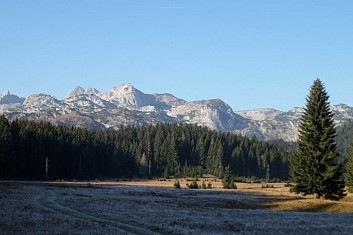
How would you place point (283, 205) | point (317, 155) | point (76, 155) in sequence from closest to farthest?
point (283, 205) < point (317, 155) < point (76, 155)

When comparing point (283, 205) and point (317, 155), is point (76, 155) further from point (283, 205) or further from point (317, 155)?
point (283, 205)

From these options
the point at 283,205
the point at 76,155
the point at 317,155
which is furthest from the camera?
the point at 76,155

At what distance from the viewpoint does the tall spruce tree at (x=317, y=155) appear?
5925 centimetres

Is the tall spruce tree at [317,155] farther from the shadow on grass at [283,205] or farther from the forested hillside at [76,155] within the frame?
the forested hillside at [76,155]

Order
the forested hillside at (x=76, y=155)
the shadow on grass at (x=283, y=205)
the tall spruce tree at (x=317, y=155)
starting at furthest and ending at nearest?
1. the forested hillside at (x=76, y=155)
2. the tall spruce tree at (x=317, y=155)
3. the shadow on grass at (x=283, y=205)

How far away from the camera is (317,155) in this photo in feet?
197

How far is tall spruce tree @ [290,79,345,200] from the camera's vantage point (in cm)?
5925

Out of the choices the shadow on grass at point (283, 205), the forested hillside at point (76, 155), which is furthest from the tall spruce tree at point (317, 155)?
the forested hillside at point (76, 155)

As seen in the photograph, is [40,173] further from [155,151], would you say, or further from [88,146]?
[155,151]

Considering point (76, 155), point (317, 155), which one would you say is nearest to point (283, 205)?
point (317, 155)

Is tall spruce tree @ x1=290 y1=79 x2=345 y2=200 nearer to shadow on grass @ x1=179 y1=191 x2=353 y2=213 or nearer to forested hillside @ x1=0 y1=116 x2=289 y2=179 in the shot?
shadow on grass @ x1=179 y1=191 x2=353 y2=213

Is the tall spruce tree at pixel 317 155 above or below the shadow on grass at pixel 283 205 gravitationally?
above

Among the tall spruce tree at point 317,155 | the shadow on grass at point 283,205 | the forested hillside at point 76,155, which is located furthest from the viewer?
the forested hillside at point 76,155

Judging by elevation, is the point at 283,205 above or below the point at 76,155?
below
